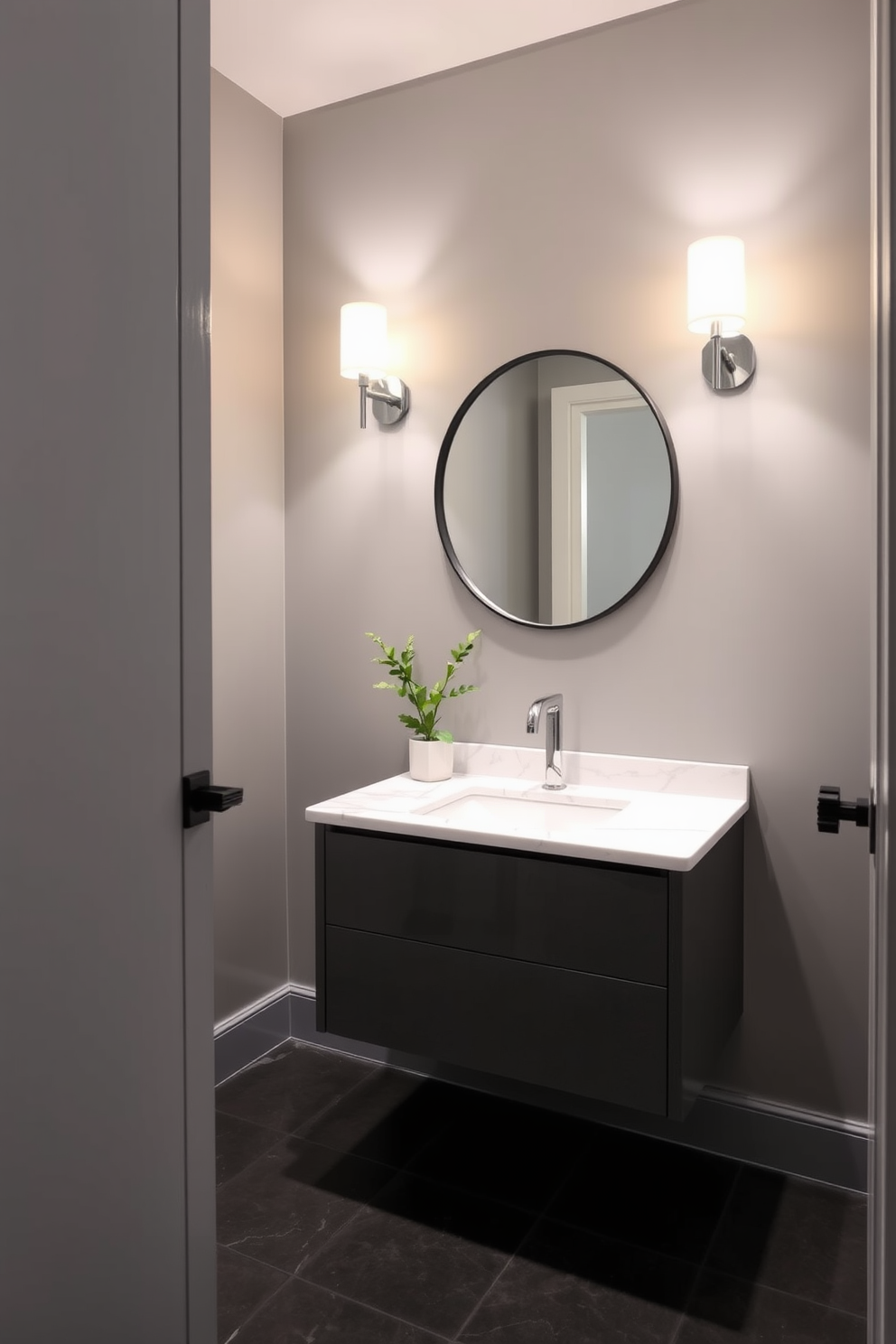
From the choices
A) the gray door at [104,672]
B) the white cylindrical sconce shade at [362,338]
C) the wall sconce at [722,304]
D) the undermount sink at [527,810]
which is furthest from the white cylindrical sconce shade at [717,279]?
the gray door at [104,672]

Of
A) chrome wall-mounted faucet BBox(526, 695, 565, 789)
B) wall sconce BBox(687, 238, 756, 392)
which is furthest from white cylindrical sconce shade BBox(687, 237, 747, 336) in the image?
chrome wall-mounted faucet BBox(526, 695, 565, 789)

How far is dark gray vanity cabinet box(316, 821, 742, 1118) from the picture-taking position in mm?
1725

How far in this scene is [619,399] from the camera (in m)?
2.23

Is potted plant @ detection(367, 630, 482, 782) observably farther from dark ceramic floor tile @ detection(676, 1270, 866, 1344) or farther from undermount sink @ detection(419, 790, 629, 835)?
dark ceramic floor tile @ detection(676, 1270, 866, 1344)

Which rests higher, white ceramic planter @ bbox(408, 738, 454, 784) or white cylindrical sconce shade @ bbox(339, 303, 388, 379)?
white cylindrical sconce shade @ bbox(339, 303, 388, 379)

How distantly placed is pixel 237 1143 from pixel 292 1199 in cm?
26

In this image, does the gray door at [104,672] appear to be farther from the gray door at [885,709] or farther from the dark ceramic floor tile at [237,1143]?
the dark ceramic floor tile at [237,1143]

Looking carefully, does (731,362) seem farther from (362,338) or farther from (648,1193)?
(648,1193)

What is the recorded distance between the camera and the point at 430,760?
2365 millimetres

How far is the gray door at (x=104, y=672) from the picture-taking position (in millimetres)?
843

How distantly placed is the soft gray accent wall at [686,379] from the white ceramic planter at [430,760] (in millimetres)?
119

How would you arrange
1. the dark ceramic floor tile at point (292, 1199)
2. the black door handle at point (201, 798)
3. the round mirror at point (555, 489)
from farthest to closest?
the round mirror at point (555, 489) → the dark ceramic floor tile at point (292, 1199) → the black door handle at point (201, 798)

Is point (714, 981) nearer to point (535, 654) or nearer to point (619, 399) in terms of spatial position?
point (535, 654)

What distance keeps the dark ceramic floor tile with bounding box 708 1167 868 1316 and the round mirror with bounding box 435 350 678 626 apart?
1278mm
